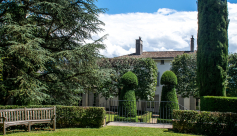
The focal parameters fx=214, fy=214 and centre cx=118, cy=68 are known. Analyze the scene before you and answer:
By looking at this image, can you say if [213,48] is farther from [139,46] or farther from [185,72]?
[139,46]

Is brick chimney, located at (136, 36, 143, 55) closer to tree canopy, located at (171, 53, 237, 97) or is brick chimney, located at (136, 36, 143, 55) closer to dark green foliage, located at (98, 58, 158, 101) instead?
tree canopy, located at (171, 53, 237, 97)

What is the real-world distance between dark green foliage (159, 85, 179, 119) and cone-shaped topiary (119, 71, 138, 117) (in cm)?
184

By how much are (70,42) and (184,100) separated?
2033 centimetres

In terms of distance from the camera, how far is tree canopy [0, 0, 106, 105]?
11406 mm

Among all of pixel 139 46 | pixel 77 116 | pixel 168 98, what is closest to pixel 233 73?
pixel 168 98

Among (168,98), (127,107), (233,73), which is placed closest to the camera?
(127,107)

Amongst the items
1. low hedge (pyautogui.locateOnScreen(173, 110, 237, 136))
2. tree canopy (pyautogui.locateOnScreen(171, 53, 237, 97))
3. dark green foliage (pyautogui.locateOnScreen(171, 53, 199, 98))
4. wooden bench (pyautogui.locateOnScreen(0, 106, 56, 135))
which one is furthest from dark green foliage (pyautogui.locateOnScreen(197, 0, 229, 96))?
dark green foliage (pyautogui.locateOnScreen(171, 53, 199, 98))

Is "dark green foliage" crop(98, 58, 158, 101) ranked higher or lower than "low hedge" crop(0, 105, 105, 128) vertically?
higher

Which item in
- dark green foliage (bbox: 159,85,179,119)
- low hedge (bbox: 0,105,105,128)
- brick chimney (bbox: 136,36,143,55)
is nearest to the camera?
low hedge (bbox: 0,105,105,128)

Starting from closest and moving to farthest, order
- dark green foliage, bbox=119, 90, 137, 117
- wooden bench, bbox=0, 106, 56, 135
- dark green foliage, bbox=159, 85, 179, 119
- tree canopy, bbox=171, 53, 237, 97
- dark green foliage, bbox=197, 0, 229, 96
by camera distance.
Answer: wooden bench, bbox=0, 106, 56, 135 < dark green foliage, bbox=197, 0, 229, 96 < dark green foliage, bbox=159, 85, 179, 119 < dark green foliage, bbox=119, 90, 137, 117 < tree canopy, bbox=171, 53, 237, 97

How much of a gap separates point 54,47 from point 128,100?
5803 millimetres

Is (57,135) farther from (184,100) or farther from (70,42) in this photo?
(184,100)

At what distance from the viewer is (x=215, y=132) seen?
9.34 meters

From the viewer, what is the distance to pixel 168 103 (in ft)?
45.6
